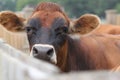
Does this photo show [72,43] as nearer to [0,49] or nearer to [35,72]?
[0,49]

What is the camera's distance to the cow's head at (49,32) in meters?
4.82

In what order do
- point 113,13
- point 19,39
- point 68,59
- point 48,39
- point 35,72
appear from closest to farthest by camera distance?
point 35,72 → point 48,39 → point 68,59 → point 19,39 → point 113,13

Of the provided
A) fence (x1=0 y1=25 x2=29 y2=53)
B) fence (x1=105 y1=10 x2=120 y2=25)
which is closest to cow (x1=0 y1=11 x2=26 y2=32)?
fence (x1=0 y1=25 x2=29 y2=53)

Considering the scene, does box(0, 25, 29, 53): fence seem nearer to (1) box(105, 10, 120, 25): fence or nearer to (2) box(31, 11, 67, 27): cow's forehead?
(2) box(31, 11, 67, 27): cow's forehead

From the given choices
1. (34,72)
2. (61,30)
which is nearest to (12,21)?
(61,30)

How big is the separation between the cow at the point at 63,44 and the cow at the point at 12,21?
31 centimetres

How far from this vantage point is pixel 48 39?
4.96m

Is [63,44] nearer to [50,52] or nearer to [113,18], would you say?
[50,52]

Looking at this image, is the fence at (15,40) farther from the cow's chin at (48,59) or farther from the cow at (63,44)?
the cow's chin at (48,59)

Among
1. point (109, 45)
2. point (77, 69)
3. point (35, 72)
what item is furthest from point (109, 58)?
point (35, 72)

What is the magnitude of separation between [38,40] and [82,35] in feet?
A: 2.75

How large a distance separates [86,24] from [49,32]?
2.47ft

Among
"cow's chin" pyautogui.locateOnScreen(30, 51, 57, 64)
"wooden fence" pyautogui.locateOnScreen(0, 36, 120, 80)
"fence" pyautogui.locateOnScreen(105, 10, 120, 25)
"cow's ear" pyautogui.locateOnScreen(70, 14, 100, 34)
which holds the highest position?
"wooden fence" pyautogui.locateOnScreen(0, 36, 120, 80)

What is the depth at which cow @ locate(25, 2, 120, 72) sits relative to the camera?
16.1ft
